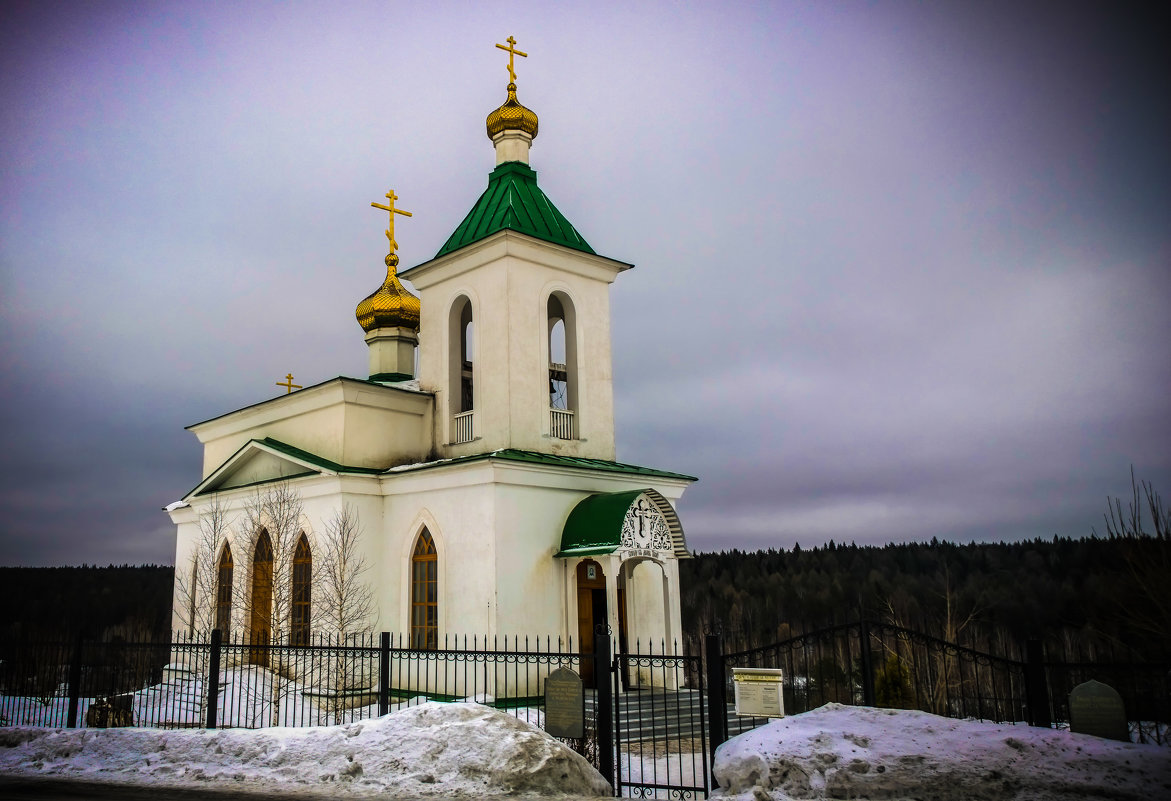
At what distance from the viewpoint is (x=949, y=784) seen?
8.01m

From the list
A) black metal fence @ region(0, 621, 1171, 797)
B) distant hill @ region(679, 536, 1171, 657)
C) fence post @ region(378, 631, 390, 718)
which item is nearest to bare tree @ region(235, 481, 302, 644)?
black metal fence @ region(0, 621, 1171, 797)

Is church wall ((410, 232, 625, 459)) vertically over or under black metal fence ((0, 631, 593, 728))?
over

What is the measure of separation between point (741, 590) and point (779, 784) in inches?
2059

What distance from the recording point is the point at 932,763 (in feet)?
26.8

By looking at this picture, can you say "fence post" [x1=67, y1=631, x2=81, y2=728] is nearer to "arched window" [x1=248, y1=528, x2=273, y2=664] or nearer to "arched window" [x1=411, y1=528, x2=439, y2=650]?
"arched window" [x1=248, y1=528, x2=273, y2=664]

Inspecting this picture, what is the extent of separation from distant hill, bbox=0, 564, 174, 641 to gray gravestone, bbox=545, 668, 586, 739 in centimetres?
4639

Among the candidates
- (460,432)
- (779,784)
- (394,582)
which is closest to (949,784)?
(779,784)

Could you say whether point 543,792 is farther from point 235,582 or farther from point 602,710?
point 235,582

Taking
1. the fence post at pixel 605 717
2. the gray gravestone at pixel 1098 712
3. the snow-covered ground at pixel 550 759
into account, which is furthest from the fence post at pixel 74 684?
the gray gravestone at pixel 1098 712

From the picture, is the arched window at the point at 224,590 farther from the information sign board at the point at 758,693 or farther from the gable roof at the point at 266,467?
the information sign board at the point at 758,693

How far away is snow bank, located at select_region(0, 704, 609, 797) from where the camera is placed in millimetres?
9344

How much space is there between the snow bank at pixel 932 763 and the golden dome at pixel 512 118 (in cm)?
1540

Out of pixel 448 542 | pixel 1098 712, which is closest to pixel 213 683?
pixel 448 542

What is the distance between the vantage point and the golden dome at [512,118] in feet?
67.8
